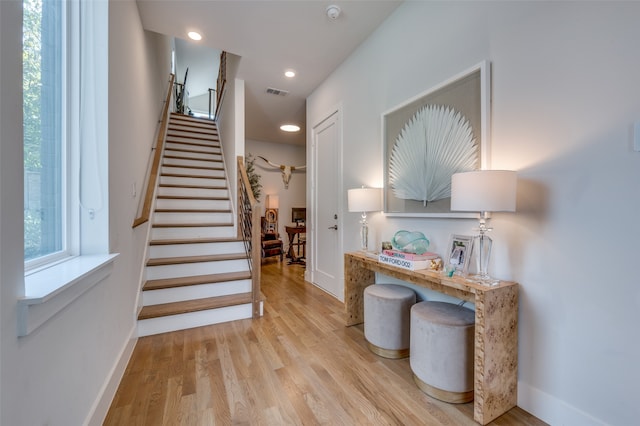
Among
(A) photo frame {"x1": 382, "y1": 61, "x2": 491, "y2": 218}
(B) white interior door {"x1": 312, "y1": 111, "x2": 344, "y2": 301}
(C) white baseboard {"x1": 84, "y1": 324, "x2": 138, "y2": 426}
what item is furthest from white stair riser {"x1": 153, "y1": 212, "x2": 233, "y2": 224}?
(A) photo frame {"x1": 382, "y1": 61, "x2": 491, "y2": 218}

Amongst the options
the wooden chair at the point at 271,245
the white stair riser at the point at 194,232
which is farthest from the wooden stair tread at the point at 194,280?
the wooden chair at the point at 271,245

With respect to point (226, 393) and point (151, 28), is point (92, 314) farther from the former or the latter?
point (151, 28)

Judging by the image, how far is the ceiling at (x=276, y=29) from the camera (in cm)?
233

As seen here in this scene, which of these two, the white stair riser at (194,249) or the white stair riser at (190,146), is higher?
the white stair riser at (190,146)

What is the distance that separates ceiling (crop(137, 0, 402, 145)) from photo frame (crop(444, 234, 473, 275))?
2061 millimetres

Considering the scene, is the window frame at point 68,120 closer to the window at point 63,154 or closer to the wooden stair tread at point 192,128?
the window at point 63,154

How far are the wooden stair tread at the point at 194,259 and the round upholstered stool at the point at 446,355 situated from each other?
214cm

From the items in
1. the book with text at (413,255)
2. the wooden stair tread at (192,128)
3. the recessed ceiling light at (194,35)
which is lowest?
the book with text at (413,255)

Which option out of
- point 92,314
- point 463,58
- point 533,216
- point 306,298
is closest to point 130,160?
point 92,314

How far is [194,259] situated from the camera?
2.87m

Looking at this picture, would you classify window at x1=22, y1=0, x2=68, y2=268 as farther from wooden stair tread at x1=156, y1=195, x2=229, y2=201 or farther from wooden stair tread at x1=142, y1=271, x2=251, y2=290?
wooden stair tread at x1=156, y1=195, x2=229, y2=201

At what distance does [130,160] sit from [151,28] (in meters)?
1.56

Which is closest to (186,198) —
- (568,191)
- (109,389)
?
(109,389)

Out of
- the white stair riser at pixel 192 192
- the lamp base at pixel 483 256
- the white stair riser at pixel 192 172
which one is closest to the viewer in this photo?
the lamp base at pixel 483 256
